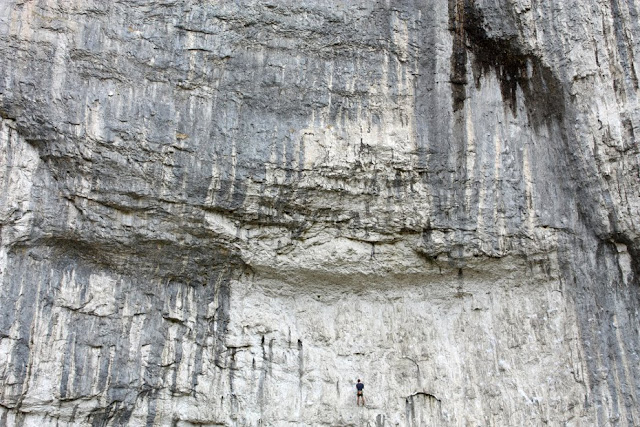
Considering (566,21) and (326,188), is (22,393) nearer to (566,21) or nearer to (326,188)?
(326,188)

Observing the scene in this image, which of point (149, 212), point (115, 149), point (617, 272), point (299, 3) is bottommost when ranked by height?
point (617, 272)

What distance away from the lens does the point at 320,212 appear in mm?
7598

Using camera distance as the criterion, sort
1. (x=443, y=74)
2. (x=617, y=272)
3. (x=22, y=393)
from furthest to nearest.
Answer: (x=443, y=74), (x=617, y=272), (x=22, y=393)

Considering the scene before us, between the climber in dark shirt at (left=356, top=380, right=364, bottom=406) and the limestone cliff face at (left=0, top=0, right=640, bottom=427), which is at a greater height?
the limestone cliff face at (left=0, top=0, right=640, bottom=427)

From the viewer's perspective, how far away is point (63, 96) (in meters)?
6.79

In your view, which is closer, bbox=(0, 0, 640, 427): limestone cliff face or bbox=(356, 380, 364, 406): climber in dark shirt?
bbox=(0, 0, 640, 427): limestone cliff face

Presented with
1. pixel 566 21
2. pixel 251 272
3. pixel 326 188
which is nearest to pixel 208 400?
pixel 251 272

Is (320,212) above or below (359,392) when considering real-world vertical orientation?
above

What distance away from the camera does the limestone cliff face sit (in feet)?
22.4

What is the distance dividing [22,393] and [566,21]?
723 centimetres

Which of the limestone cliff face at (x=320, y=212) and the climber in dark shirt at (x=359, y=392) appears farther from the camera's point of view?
the climber in dark shirt at (x=359, y=392)

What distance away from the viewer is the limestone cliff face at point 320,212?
22.4 feet

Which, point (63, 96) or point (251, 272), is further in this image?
point (251, 272)

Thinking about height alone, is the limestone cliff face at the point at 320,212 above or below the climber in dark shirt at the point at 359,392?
above
